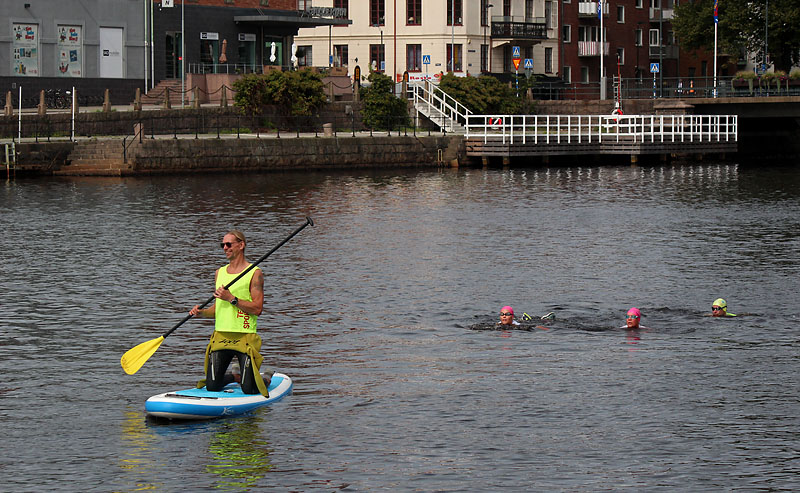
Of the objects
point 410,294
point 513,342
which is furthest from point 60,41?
point 513,342

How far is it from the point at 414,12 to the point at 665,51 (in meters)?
26.0

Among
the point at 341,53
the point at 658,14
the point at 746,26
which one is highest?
the point at 658,14

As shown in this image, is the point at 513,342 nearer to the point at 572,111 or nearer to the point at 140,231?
the point at 140,231

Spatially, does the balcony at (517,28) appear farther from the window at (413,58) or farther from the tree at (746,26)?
the tree at (746,26)

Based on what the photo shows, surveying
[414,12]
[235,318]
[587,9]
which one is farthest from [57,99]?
[235,318]

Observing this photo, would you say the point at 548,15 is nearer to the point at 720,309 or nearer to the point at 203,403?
the point at 720,309

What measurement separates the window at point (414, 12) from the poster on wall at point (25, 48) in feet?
108

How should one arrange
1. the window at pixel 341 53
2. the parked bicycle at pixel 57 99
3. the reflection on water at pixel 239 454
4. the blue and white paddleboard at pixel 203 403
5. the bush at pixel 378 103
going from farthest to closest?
the window at pixel 341 53 → the bush at pixel 378 103 → the parked bicycle at pixel 57 99 → the blue and white paddleboard at pixel 203 403 → the reflection on water at pixel 239 454

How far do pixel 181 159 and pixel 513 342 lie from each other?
125 feet

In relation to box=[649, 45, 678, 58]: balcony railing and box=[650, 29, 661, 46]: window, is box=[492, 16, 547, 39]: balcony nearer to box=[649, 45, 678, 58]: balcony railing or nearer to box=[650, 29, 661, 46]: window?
box=[649, 45, 678, 58]: balcony railing

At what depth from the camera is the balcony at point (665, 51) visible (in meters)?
108

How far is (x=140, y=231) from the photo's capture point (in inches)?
1403

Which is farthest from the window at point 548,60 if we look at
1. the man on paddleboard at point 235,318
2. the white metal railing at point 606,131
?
the man on paddleboard at point 235,318

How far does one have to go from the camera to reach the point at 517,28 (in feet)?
310
